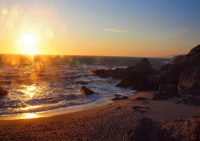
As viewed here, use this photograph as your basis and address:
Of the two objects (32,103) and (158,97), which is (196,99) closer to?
(158,97)

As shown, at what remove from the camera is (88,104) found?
13062 mm

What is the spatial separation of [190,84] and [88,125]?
32.2 feet

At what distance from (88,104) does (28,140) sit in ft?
22.8

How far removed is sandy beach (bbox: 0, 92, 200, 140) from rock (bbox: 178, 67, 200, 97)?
264 cm

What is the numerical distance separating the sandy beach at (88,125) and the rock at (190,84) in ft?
8.65

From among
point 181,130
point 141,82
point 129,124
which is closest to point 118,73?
point 141,82

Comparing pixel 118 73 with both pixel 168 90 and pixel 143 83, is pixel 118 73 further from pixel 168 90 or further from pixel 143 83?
pixel 168 90

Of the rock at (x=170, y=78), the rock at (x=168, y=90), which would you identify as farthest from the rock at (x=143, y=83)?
the rock at (x=168, y=90)

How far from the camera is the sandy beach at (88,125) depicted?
6684 mm

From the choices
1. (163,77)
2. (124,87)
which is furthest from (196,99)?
(124,87)

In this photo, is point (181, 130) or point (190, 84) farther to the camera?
point (190, 84)

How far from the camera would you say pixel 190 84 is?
42.9ft

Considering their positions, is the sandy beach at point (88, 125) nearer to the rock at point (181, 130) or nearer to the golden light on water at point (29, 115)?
the golden light on water at point (29, 115)

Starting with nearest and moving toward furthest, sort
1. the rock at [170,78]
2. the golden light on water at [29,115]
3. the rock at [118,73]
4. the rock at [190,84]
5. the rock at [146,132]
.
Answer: the rock at [146,132] → the golden light on water at [29,115] → the rock at [190,84] → the rock at [170,78] → the rock at [118,73]
